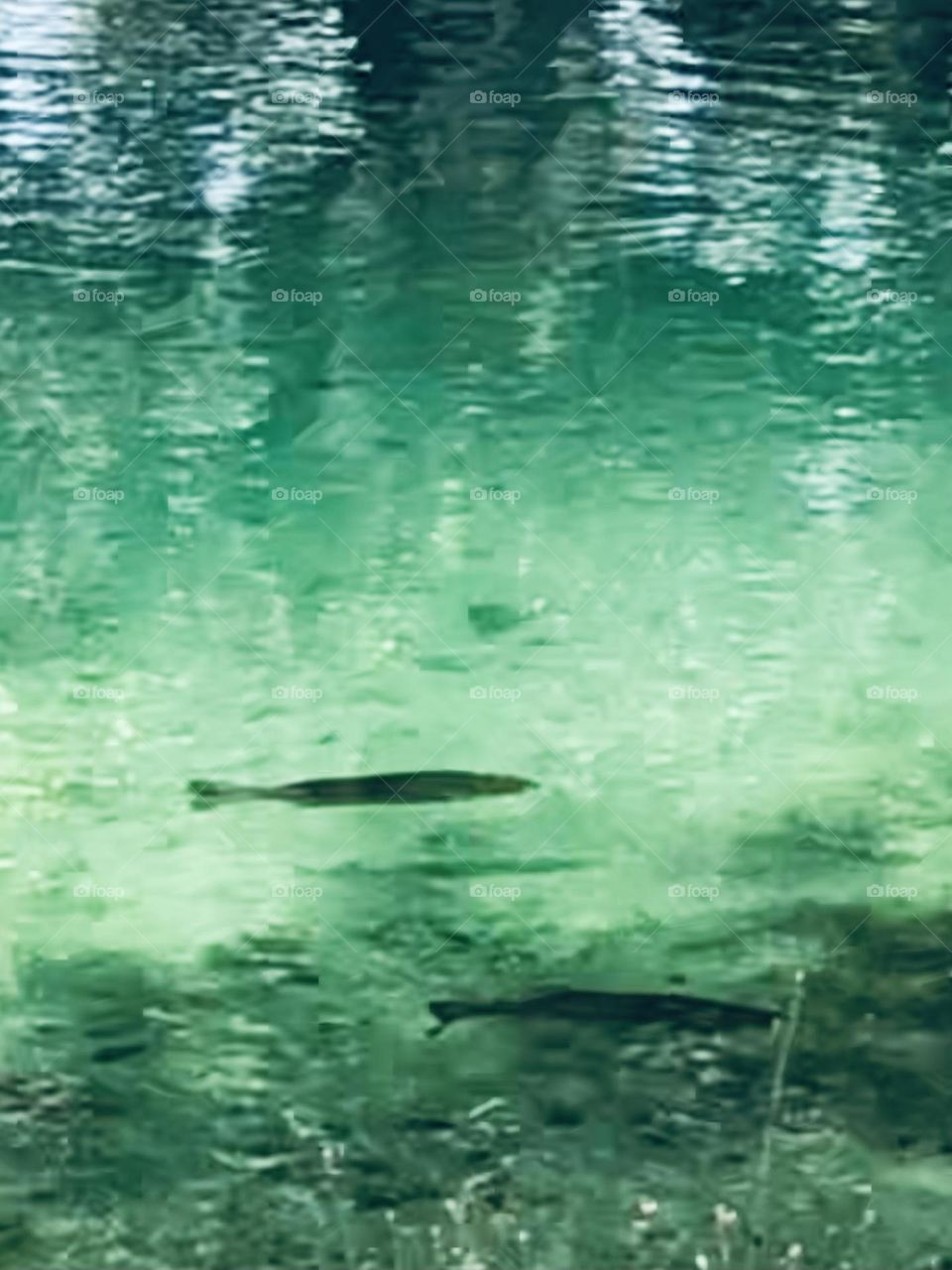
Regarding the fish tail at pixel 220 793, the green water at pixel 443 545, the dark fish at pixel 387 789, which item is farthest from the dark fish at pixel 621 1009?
the fish tail at pixel 220 793

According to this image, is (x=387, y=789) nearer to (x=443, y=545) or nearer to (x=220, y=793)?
(x=220, y=793)

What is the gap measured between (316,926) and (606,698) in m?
Result: 0.54

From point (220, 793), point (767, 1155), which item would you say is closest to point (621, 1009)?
point (767, 1155)

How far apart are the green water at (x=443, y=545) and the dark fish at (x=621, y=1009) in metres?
0.02

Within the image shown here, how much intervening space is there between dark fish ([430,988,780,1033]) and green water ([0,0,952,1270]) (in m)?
0.02

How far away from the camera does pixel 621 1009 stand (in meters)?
1.82

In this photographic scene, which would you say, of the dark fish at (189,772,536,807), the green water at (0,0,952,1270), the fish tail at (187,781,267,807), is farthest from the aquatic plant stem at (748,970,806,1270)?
the fish tail at (187,781,267,807)

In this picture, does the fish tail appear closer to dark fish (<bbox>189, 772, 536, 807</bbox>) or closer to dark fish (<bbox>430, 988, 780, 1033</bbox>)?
dark fish (<bbox>189, 772, 536, 807</bbox>)

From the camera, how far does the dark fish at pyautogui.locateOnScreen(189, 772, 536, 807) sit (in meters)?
1.84

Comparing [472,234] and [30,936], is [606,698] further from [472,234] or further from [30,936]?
[30,936]

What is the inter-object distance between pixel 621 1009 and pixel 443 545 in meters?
0.72

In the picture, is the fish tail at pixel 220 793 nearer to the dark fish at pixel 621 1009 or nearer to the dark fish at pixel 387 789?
the dark fish at pixel 387 789

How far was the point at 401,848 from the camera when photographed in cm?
183

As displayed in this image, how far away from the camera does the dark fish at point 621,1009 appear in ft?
5.98
